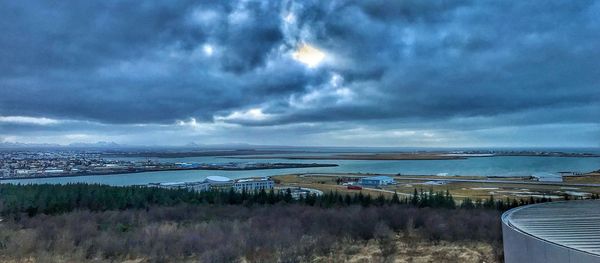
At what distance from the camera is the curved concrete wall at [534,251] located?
23.3 feet

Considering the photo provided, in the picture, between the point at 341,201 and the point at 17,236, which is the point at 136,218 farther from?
the point at 341,201

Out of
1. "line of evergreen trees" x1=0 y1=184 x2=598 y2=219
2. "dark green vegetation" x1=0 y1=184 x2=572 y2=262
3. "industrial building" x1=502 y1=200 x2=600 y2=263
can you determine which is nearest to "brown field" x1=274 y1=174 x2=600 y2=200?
"line of evergreen trees" x1=0 y1=184 x2=598 y2=219

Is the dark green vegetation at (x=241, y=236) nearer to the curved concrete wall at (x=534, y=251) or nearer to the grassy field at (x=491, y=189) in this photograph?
the curved concrete wall at (x=534, y=251)

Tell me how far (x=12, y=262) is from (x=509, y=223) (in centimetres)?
1695

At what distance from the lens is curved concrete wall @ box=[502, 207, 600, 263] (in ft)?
23.3

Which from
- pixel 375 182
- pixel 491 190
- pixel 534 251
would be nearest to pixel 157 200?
pixel 534 251

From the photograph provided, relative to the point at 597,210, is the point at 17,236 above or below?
below

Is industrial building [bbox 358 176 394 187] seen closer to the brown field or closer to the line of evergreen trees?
the brown field

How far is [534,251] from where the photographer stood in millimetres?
8344

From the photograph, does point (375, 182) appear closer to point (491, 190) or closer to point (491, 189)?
point (491, 189)

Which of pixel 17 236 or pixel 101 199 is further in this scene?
pixel 101 199

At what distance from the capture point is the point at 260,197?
45906 mm

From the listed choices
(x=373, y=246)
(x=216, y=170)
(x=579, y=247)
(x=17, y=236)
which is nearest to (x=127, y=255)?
(x=17, y=236)

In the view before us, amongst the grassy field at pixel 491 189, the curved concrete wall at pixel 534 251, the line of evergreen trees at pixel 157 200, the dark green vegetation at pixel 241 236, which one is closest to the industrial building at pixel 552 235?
the curved concrete wall at pixel 534 251
